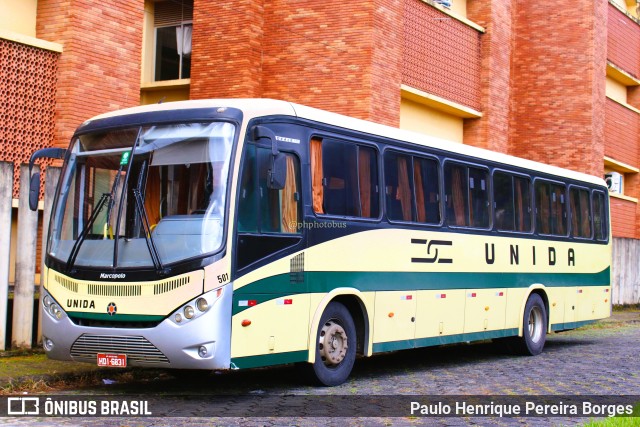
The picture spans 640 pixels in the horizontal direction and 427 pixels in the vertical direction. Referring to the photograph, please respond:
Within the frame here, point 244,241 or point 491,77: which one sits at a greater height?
point 491,77

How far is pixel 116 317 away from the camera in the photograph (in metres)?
10.3

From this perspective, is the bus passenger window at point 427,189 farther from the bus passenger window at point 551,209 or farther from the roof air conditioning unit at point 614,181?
the roof air conditioning unit at point 614,181

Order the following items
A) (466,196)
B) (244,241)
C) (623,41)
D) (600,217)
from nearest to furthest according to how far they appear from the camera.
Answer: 1. (244,241)
2. (466,196)
3. (600,217)
4. (623,41)

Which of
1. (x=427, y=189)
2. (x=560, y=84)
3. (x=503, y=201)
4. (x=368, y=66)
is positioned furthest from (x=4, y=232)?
(x=560, y=84)

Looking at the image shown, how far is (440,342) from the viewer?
14.2m

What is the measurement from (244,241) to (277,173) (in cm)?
78

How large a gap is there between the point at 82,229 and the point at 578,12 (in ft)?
84.7

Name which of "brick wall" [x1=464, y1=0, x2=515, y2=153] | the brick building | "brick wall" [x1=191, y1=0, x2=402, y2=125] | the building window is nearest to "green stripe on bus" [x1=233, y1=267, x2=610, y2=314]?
the brick building

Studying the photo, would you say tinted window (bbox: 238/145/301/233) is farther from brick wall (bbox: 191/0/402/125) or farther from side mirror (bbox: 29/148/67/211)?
brick wall (bbox: 191/0/402/125)

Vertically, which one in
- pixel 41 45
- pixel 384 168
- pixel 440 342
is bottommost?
pixel 440 342

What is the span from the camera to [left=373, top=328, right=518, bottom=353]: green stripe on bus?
12.8 m

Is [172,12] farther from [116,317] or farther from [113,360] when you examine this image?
[113,360]

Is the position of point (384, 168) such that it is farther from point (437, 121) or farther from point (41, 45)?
point (437, 121)

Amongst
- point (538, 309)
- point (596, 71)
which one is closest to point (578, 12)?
point (596, 71)
